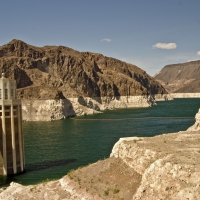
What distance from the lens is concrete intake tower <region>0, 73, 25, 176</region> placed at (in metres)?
35.0

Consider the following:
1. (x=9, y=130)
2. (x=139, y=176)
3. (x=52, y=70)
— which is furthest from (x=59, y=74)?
(x=139, y=176)

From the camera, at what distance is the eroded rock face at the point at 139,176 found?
15977mm

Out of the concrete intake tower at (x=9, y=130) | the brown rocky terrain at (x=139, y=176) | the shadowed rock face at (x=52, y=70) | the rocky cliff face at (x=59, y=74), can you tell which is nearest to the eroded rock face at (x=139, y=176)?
the brown rocky terrain at (x=139, y=176)

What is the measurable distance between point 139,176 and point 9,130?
20409 millimetres

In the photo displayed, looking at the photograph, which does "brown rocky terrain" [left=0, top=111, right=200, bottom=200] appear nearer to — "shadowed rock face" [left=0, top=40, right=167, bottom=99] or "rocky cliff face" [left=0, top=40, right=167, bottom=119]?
"rocky cliff face" [left=0, top=40, right=167, bottom=119]

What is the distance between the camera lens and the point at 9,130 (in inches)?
1399

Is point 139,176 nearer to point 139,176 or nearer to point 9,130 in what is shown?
point 139,176

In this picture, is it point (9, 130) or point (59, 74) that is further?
point (59, 74)

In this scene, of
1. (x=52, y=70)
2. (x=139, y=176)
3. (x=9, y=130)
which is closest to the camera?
(x=139, y=176)

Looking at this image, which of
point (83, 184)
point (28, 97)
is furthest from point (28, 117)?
point (83, 184)

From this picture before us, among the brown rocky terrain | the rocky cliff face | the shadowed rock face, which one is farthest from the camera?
the shadowed rock face

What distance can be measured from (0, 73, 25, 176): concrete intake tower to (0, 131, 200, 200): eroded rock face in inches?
437

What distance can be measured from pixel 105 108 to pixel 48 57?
43.1 metres

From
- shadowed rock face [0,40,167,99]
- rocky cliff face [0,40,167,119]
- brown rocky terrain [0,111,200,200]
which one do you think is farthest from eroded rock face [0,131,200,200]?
shadowed rock face [0,40,167,99]
